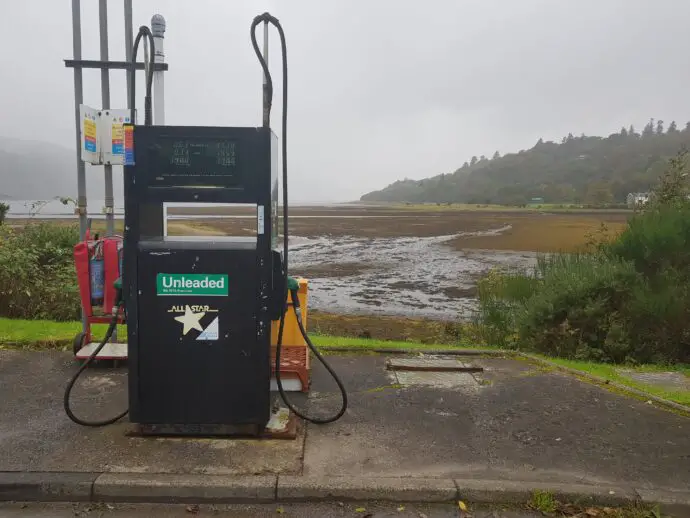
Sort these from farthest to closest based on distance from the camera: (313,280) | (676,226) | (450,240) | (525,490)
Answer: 1. (450,240)
2. (313,280)
3. (676,226)
4. (525,490)

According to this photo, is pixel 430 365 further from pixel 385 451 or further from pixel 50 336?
pixel 50 336

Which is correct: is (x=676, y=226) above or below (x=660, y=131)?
below

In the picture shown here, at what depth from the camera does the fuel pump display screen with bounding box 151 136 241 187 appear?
151 inches

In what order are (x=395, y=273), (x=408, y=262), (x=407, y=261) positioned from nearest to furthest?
(x=395, y=273)
(x=408, y=262)
(x=407, y=261)

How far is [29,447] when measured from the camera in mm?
3910

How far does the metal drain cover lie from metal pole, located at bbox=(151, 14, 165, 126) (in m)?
3.46

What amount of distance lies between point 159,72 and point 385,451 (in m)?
3.99

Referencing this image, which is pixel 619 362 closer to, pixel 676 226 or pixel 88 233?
pixel 676 226

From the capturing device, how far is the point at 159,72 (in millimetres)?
5141

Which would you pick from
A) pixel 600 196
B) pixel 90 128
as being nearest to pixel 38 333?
pixel 90 128

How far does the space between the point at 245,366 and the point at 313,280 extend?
15.1m

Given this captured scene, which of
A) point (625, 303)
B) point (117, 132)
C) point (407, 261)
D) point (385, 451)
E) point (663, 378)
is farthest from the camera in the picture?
point (407, 261)

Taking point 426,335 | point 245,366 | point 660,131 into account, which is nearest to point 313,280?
point 426,335

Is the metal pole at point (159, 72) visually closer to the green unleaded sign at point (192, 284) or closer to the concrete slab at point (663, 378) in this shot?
the green unleaded sign at point (192, 284)
